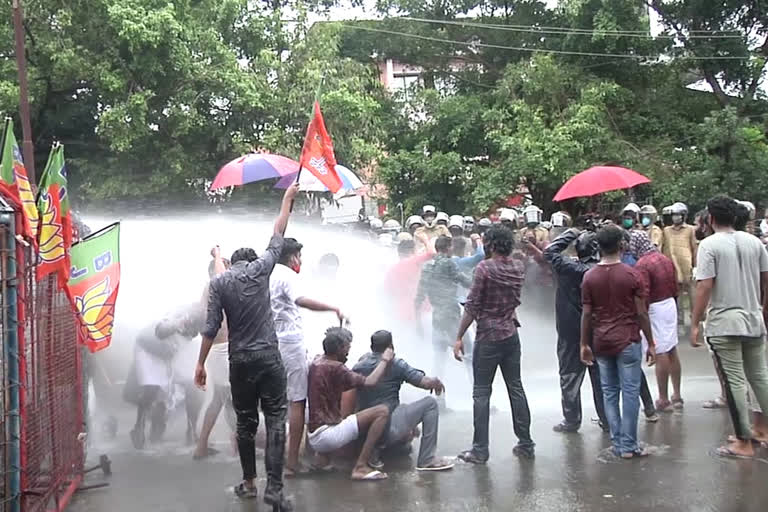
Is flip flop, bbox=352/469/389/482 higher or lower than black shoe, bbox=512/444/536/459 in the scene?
lower

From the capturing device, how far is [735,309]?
5.37 metres

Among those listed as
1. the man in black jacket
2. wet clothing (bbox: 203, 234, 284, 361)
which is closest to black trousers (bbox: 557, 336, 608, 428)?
the man in black jacket

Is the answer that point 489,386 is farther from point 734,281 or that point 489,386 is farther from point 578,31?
point 578,31

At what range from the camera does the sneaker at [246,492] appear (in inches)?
203

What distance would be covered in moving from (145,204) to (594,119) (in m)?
9.70

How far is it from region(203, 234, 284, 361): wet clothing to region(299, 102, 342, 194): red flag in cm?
99

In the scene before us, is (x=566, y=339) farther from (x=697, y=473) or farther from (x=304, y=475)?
(x=304, y=475)

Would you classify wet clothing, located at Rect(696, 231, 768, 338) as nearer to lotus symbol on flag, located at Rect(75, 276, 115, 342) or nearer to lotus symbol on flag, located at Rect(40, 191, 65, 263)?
lotus symbol on flag, located at Rect(75, 276, 115, 342)

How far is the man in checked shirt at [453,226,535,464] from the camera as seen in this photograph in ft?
18.7

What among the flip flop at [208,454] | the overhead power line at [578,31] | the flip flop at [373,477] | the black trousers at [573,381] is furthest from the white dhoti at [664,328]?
the overhead power line at [578,31]

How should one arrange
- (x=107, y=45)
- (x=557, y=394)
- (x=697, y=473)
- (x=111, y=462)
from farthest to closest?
(x=107, y=45) → (x=557, y=394) → (x=111, y=462) → (x=697, y=473)

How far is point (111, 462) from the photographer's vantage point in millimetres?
6039

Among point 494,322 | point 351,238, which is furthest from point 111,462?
point 351,238

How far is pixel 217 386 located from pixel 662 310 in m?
3.92
